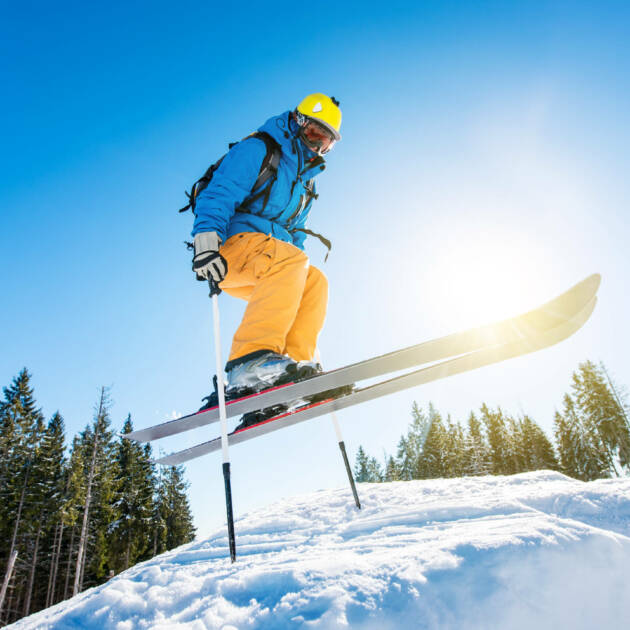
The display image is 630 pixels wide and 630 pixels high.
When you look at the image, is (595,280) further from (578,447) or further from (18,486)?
(578,447)

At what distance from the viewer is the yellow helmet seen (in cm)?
348

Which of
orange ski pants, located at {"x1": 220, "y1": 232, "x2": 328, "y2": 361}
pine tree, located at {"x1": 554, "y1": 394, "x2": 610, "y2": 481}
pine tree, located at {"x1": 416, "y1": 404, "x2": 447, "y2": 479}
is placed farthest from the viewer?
pine tree, located at {"x1": 416, "y1": 404, "x2": 447, "y2": 479}

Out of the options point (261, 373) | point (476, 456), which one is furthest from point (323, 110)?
point (476, 456)

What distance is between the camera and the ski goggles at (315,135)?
3500 millimetres

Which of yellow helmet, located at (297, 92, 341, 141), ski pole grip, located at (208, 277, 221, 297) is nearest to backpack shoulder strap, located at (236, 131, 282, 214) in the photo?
yellow helmet, located at (297, 92, 341, 141)

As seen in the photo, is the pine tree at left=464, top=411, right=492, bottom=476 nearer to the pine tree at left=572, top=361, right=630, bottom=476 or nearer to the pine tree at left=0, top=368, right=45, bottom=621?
the pine tree at left=572, top=361, right=630, bottom=476

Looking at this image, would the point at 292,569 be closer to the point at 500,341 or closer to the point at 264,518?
the point at 500,341

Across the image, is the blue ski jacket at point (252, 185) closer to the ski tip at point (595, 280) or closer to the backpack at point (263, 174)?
the backpack at point (263, 174)

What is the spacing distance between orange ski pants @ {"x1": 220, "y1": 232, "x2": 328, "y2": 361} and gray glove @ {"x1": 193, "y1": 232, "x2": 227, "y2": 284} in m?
0.33

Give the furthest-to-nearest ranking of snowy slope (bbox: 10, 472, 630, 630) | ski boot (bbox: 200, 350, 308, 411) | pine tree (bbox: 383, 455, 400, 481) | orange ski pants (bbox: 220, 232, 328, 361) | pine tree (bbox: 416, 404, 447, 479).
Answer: pine tree (bbox: 383, 455, 400, 481), pine tree (bbox: 416, 404, 447, 479), orange ski pants (bbox: 220, 232, 328, 361), ski boot (bbox: 200, 350, 308, 411), snowy slope (bbox: 10, 472, 630, 630)

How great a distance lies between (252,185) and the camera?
131 inches

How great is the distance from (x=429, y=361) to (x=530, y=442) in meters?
45.1

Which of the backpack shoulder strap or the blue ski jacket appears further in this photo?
the backpack shoulder strap

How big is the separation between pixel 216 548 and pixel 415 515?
62.1 inches
